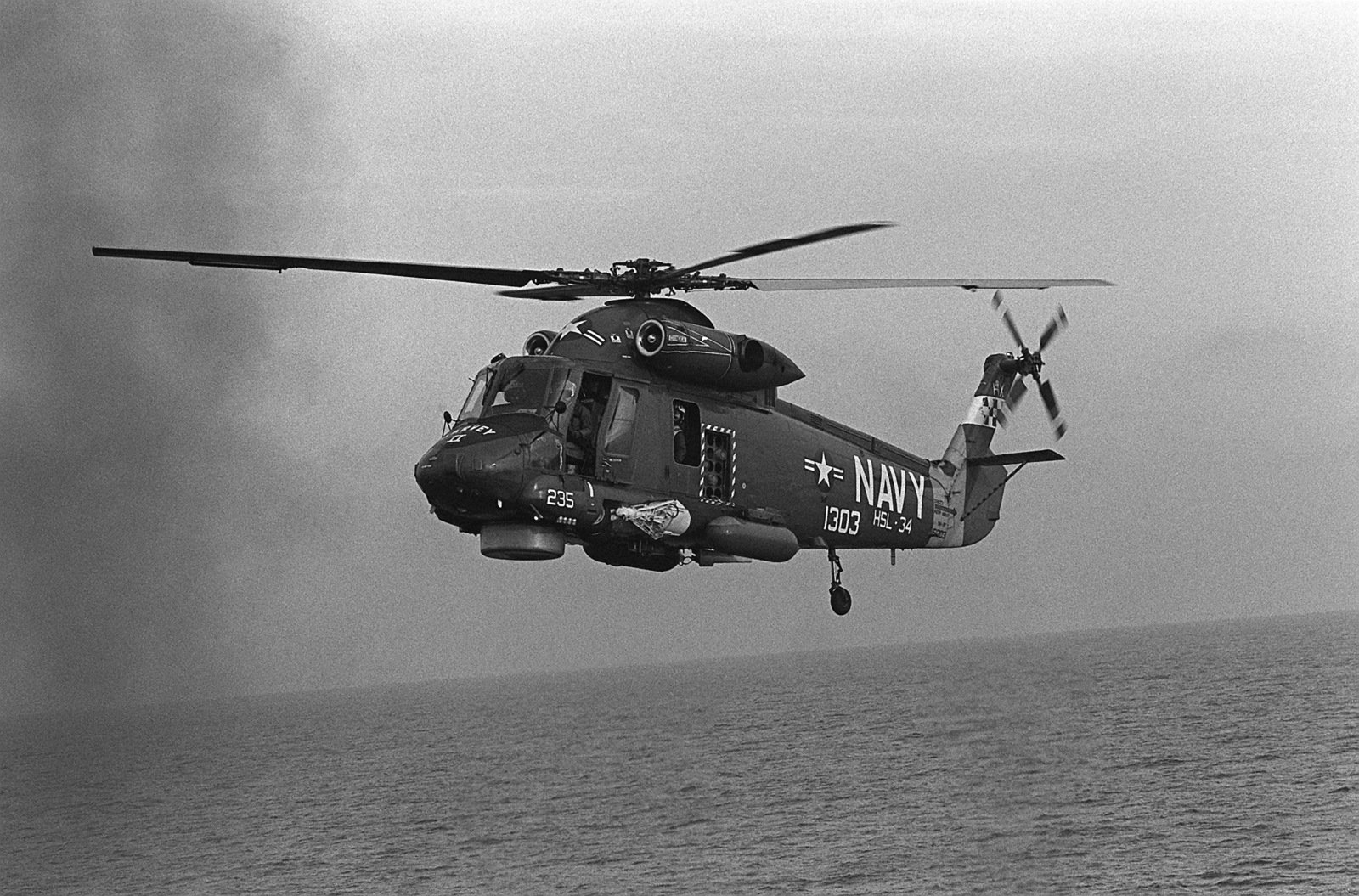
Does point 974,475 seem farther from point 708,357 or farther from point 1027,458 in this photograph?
point 708,357

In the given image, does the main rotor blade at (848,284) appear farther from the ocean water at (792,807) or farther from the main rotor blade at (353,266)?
the ocean water at (792,807)

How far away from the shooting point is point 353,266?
22547 millimetres

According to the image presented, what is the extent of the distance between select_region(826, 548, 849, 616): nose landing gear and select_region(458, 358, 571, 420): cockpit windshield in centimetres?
742

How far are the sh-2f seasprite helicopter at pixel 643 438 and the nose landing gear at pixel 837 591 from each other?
4cm

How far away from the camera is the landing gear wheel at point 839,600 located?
26891 millimetres

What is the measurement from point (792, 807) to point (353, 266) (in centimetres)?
7519

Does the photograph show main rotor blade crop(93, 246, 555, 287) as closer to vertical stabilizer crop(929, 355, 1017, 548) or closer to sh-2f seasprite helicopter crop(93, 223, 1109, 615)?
sh-2f seasprite helicopter crop(93, 223, 1109, 615)

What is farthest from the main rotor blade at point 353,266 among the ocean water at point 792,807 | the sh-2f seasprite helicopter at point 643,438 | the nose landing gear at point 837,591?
the ocean water at point 792,807

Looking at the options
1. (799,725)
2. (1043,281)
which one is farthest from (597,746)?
(1043,281)

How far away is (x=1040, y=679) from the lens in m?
157

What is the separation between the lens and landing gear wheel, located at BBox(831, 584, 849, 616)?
26891 mm

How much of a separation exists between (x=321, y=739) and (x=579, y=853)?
4091 inches

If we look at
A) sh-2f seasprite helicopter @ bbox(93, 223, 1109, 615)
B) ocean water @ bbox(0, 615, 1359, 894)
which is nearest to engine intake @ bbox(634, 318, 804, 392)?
sh-2f seasprite helicopter @ bbox(93, 223, 1109, 615)

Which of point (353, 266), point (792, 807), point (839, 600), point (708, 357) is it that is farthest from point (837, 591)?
point (792, 807)
